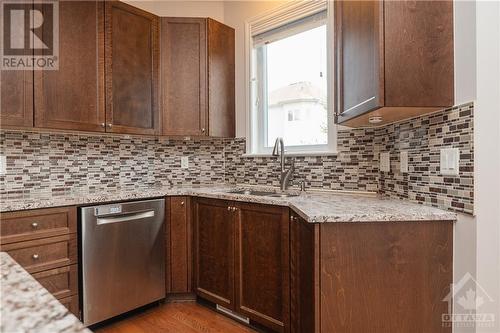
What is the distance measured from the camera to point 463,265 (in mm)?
1310

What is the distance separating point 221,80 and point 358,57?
1517mm

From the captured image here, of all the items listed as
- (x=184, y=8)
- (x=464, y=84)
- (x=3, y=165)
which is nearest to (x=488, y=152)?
(x=464, y=84)

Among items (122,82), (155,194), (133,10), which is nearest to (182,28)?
(133,10)

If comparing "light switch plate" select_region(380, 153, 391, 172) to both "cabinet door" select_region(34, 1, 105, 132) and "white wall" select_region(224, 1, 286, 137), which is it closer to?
"white wall" select_region(224, 1, 286, 137)

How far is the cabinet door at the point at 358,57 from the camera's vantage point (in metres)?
1.36

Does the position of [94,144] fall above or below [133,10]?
below

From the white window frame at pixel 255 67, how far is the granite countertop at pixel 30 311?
2053 mm

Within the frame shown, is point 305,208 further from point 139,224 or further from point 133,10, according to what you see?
point 133,10

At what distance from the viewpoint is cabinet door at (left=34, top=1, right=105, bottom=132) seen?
2033 millimetres

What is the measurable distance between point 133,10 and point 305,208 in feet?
6.66

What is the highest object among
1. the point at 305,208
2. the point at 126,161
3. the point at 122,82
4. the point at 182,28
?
the point at 182,28

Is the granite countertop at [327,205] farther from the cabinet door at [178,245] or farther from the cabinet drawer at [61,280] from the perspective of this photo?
the cabinet drawer at [61,280]

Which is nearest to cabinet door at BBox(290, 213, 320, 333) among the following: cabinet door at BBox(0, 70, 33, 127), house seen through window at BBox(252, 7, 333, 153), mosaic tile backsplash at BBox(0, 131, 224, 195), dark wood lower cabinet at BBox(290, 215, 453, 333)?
dark wood lower cabinet at BBox(290, 215, 453, 333)

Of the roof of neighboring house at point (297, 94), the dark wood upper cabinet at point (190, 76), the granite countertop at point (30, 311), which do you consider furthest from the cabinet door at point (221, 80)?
the granite countertop at point (30, 311)
